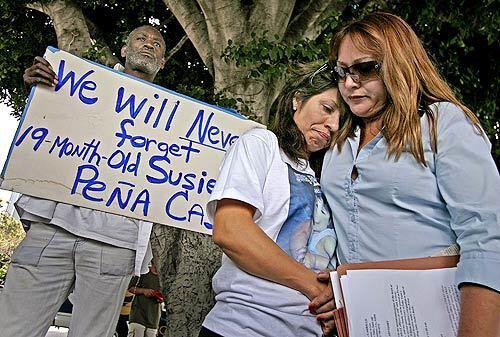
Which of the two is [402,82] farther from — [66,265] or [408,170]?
[66,265]

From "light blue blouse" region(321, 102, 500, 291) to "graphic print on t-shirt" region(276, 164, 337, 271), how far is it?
48 mm

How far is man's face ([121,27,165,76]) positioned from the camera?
3416mm

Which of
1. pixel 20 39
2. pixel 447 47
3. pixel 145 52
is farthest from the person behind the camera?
pixel 20 39

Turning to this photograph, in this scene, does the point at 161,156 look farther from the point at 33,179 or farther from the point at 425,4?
the point at 425,4

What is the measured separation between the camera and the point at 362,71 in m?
1.60

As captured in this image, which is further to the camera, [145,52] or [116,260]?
[145,52]

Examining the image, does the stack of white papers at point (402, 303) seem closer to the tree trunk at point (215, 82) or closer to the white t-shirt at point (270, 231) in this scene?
the white t-shirt at point (270, 231)

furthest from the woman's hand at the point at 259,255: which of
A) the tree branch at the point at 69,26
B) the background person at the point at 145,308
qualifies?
the background person at the point at 145,308

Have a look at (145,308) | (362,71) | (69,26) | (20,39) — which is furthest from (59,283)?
(20,39)

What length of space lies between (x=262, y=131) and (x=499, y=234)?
28.6 inches

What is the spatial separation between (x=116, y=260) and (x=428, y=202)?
1912mm

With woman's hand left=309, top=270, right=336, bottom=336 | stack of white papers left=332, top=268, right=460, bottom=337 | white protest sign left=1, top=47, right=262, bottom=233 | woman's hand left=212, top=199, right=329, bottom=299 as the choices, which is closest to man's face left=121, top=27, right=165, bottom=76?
white protest sign left=1, top=47, right=262, bottom=233

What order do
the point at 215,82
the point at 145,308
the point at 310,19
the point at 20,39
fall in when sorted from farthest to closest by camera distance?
the point at 20,39
the point at 145,308
the point at 310,19
the point at 215,82

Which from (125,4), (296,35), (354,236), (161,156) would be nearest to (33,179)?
(161,156)
